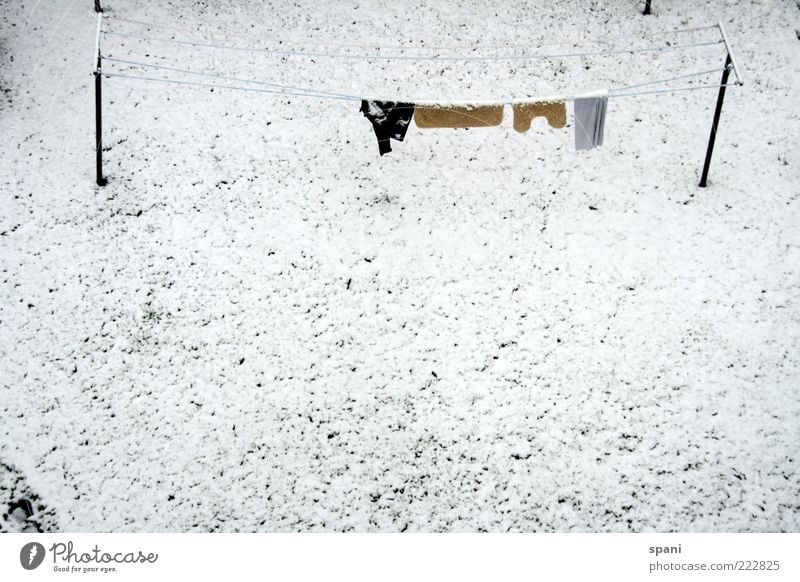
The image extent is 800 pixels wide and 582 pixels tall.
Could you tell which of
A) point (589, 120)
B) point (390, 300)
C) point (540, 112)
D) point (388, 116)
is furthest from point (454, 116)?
point (390, 300)

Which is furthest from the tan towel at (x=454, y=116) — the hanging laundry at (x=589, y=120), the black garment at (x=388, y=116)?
the hanging laundry at (x=589, y=120)

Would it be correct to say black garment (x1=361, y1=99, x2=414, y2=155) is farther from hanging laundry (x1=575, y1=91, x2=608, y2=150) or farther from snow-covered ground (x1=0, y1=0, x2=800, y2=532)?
hanging laundry (x1=575, y1=91, x2=608, y2=150)

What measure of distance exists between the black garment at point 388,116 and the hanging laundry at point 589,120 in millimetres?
3226

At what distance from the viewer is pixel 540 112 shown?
11.2 m

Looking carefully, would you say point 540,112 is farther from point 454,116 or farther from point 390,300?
point 390,300

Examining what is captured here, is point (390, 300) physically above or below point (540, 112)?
below

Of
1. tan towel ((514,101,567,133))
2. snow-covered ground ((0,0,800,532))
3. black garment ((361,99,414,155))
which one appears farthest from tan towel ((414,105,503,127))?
snow-covered ground ((0,0,800,532))

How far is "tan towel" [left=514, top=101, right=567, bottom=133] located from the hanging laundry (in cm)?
39

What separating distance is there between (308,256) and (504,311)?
3854mm

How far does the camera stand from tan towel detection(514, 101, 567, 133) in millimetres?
11203

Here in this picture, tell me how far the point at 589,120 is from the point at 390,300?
5189mm

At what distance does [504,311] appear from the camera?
10.7m

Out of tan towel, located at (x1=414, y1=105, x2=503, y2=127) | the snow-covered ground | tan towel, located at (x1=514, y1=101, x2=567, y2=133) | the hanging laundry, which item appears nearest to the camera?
the snow-covered ground
